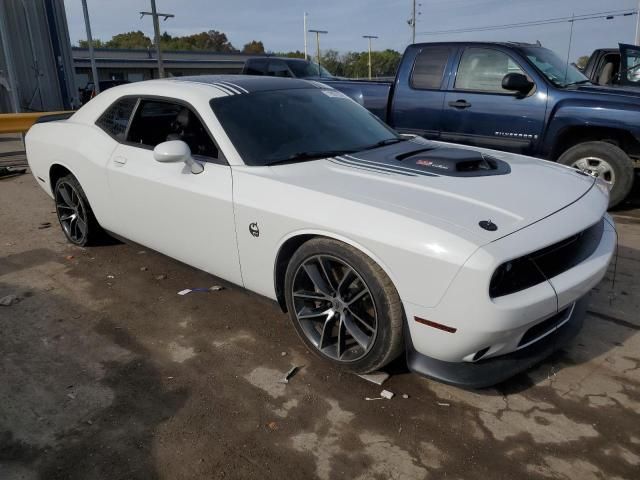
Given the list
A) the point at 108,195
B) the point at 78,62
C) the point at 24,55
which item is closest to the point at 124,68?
the point at 78,62

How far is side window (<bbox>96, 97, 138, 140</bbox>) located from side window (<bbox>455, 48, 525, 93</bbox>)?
3961 millimetres

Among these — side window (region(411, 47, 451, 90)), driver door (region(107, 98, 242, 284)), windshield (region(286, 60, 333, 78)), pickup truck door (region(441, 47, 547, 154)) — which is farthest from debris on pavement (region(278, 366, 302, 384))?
windshield (region(286, 60, 333, 78))

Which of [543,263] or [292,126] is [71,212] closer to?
[292,126]

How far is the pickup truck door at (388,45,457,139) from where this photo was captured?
6.53 m

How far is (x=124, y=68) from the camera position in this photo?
4706cm

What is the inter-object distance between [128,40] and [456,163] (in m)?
92.6

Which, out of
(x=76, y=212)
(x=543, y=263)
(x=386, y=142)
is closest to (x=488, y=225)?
(x=543, y=263)

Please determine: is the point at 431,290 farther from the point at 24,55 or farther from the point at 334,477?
the point at 24,55

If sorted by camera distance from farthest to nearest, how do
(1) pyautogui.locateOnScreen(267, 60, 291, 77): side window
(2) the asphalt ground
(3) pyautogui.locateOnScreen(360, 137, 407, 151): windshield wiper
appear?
(1) pyautogui.locateOnScreen(267, 60, 291, 77): side window < (3) pyautogui.locateOnScreen(360, 137, 407, 151): windshield wiper < (2) the asphalt ground

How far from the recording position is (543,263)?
2609mm

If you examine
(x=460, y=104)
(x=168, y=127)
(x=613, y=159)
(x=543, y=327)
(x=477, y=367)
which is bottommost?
(x=477, y=367)

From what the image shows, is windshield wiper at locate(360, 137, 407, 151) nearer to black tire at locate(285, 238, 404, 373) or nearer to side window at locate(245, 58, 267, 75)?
black tire at locate(285, 238, 404, 373)

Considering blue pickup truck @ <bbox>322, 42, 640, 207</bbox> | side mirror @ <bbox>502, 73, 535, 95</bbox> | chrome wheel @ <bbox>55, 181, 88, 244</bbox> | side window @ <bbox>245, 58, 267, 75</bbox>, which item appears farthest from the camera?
side window @ <bbox>245, 58, 267, 75</bbox>

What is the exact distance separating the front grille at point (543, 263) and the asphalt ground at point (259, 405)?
0.67 meters
